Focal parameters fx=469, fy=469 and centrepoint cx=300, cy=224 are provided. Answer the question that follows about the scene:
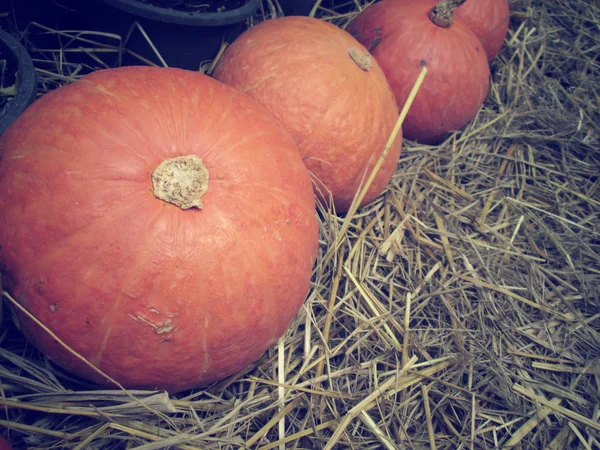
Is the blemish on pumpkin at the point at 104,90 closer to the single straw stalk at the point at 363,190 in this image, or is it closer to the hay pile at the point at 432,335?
the hay pile at the point at 432,335

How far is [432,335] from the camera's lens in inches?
93.7

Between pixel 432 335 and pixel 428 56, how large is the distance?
1613 millimetres

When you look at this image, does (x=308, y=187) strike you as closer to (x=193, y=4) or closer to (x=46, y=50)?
(x=193, y=4)

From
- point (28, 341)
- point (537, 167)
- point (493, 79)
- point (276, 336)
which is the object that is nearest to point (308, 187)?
point (276, 336)

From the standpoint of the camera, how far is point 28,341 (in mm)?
1741

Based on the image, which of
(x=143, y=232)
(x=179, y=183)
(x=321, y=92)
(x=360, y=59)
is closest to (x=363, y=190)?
(x=321, y=92)

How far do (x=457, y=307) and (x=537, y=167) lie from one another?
4.61 ft

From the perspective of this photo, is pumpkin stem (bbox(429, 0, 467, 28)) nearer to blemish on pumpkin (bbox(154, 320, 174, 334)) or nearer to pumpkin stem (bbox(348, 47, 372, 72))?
pumpkin stem (bbox(348, 47, 372, 72))

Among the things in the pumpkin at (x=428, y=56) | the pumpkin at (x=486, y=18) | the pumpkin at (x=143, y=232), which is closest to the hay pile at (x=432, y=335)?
the pumpkin at (x=143, y=232)

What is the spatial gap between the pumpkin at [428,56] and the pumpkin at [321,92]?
404 millimetres

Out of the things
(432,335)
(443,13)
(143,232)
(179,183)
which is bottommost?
(432,335)

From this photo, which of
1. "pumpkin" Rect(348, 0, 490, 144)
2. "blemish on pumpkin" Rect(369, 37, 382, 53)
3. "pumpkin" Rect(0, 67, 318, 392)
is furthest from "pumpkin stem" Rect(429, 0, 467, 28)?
"pumpkin" Rect(0, 67, 318, 392)

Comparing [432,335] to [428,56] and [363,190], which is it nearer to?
[363,190]

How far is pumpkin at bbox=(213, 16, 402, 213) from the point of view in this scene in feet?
7.23
